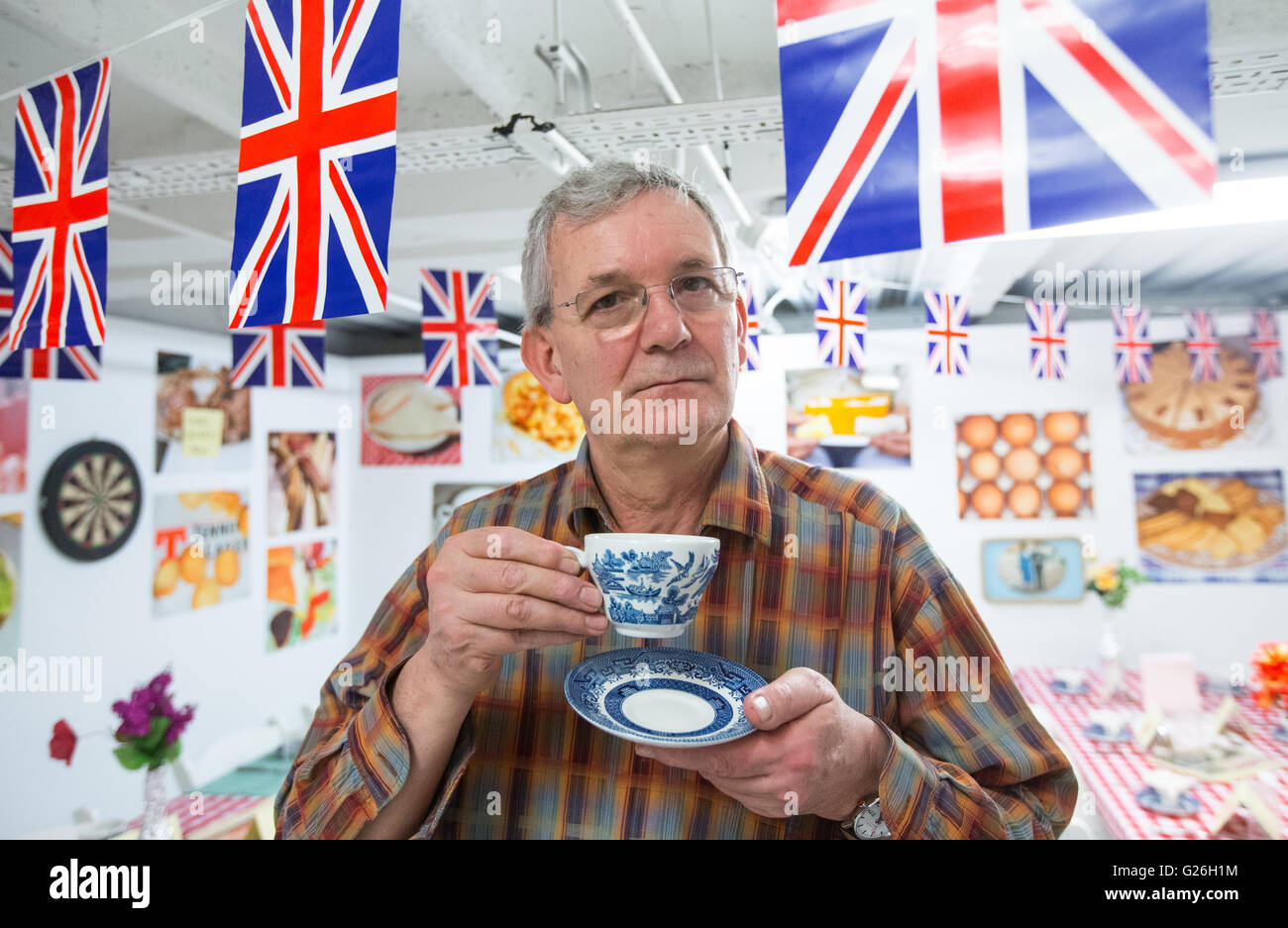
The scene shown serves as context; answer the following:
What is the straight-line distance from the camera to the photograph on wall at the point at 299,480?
286 inches

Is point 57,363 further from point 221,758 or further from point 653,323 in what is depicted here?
point 653,323

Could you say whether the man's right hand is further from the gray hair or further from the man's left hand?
the gray hair

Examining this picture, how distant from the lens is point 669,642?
130cm

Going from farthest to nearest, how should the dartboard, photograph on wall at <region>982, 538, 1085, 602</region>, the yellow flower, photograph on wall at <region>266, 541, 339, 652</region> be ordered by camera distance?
1. photograph on wall at <region>266, 541, 339, 652</region>
2. photograph on wall at <region>982, 538, 1085, 602</region>
3. the yellow flower
4. the dartboard

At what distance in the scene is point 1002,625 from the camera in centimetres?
677

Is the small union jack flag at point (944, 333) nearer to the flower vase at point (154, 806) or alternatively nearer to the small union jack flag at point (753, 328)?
the small union jack flag at point (753, 328)

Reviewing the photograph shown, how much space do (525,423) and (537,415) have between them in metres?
0.17

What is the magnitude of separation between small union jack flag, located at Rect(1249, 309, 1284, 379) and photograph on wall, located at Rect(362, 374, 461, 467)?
23.3ft

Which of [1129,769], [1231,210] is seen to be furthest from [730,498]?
[1231,210]

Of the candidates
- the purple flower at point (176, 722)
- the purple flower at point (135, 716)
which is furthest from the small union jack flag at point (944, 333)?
the purple flower at point (135, 716)

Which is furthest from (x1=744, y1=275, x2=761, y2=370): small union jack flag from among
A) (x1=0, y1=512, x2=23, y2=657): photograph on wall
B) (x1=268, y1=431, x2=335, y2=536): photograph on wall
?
(x1=268, y1=431, x2=335, y2=536): photograph on wall

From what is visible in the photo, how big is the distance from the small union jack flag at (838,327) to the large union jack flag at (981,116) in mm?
2802

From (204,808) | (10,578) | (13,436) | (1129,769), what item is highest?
(13,436)

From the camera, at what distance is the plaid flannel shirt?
3.63 ft
